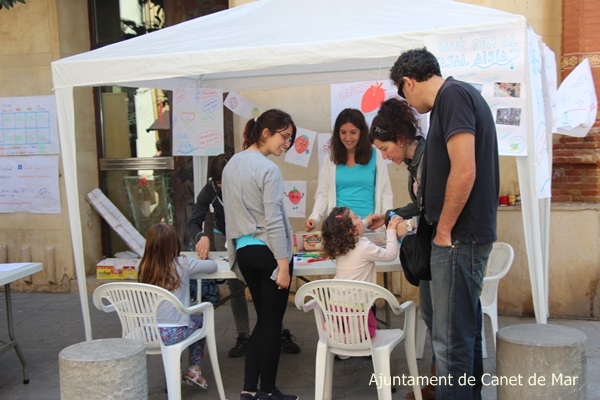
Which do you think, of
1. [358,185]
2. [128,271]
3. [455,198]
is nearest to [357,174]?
[358,185]

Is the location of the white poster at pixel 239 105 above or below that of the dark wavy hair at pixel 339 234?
above

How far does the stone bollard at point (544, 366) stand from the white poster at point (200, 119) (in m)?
3.63

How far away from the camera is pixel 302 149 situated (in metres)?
6.17

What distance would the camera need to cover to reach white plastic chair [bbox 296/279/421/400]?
3410mm

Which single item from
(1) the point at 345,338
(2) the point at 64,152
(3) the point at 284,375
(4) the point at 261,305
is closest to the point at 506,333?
(1) the point at 345,338

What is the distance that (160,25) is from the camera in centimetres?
714

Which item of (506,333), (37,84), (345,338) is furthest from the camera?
(37,84)

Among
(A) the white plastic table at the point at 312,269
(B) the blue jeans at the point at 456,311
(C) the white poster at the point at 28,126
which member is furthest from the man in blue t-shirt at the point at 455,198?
(C) the white poster at the point at 28,126

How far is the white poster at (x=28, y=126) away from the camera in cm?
681

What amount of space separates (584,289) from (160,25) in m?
5.20

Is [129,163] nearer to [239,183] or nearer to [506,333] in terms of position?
[239,183]

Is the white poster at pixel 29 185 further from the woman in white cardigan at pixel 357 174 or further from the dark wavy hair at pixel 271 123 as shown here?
the dark wavy hair at pixel 271 123

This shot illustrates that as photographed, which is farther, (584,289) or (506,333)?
(584,289)

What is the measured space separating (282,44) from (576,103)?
2.37 m
